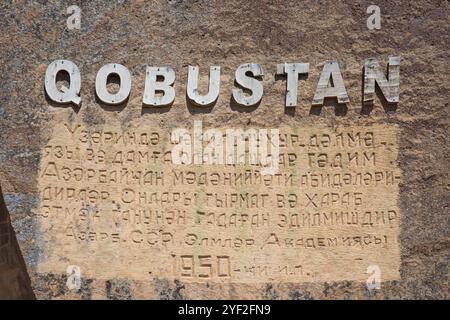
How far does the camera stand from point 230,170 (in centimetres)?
465

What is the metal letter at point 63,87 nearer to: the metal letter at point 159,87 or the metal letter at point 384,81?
the metal letter at point 159,87

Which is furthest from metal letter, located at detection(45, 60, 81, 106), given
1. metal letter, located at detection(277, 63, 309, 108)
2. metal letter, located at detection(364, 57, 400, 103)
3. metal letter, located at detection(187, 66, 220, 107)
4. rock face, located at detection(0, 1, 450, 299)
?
metal letter, located at detection(364, 57, 400, 103)

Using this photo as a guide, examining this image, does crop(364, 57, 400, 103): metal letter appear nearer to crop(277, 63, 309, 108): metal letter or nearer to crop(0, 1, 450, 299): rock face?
crop(0, 1, 450, 299): rock face

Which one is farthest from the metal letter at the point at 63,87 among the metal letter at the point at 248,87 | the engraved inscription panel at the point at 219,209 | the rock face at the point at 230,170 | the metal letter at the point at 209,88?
the metal letter at the point at 248,87

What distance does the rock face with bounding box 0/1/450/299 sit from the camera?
15.1 feet

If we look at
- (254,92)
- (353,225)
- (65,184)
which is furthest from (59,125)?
(353,225)

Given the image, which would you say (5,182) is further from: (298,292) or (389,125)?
(389,125)

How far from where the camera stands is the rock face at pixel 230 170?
459 cm

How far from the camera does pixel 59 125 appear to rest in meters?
4.63

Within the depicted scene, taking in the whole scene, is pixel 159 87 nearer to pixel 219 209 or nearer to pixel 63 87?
pixel 63 87

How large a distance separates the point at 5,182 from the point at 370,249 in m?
2.52

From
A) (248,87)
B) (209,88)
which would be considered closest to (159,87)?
(209,88)

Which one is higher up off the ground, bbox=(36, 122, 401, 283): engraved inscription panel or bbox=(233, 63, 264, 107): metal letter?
bbox=(233, 63, 264, 107): metal letter

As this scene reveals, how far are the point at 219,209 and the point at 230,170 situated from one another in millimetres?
277
